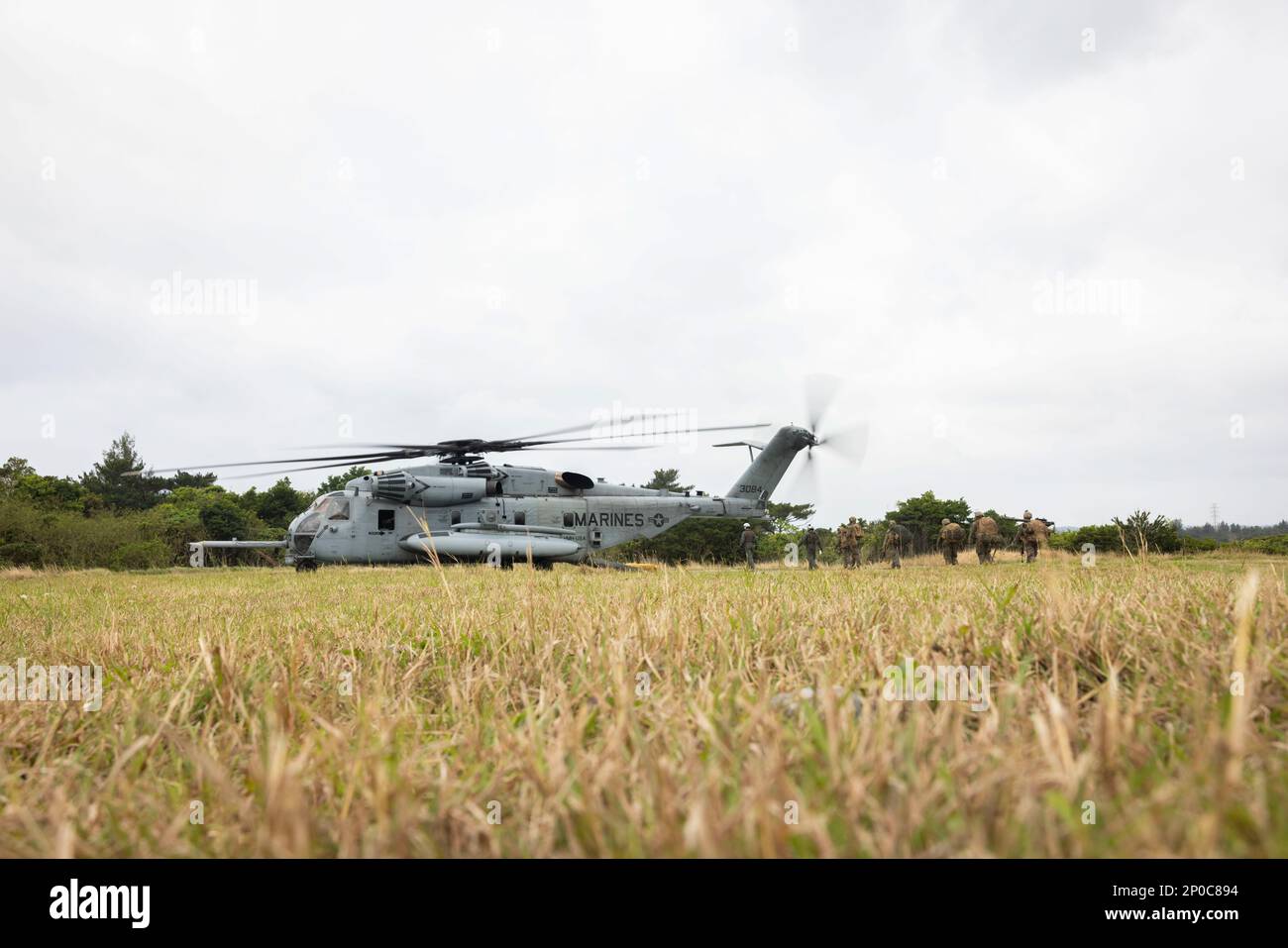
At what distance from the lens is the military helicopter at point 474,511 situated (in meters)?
18.8

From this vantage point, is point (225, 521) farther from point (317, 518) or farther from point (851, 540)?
point (851, 540)

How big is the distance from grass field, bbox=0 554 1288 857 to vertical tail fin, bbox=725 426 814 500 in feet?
70.7

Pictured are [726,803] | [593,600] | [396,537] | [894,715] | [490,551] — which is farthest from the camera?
[396,537]

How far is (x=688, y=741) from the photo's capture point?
134 cm

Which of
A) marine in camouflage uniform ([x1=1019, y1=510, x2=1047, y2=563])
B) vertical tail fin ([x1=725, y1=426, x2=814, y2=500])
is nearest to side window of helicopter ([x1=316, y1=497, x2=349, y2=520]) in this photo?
vertical tail fin ([x1=725, y1=426, x2=814, y2=500])

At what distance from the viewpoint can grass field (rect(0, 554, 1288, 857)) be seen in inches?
37.9

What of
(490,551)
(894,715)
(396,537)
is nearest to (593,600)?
(894,715)

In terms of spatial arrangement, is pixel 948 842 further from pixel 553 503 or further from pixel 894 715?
pixel 553 503

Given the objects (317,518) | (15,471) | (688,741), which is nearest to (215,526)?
(15,471)

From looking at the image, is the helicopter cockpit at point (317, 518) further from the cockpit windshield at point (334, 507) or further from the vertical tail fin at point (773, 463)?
the vertical tail fin at point (773, 463)

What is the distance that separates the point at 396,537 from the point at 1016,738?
19.7 meters

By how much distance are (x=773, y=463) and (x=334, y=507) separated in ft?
46.9

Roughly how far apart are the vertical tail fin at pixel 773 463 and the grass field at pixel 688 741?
70.7ft
